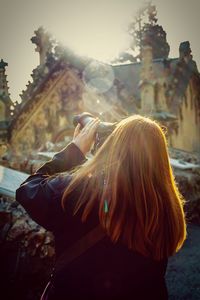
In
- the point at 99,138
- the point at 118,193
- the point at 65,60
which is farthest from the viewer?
the point at 65,60

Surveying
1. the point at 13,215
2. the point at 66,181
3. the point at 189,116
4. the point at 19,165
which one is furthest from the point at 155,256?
the point at 189,116

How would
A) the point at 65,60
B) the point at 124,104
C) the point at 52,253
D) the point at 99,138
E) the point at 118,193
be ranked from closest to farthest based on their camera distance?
the point at 118,193, the point at 99,138, the point at 52,253, the point at 124,104, the point at 65,60

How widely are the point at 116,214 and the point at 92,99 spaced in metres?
11.9

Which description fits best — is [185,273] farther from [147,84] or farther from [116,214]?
[147,84]

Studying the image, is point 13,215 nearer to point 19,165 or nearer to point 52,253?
point 52,253

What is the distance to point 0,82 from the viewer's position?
15.7 meters

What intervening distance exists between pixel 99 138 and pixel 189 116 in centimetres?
1436

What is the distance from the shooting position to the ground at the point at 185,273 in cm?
390

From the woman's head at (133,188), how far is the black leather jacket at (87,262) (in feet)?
0.20

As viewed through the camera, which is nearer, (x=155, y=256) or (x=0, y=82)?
(x=155, y=256)

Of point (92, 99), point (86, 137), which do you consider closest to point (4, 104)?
point (92, 99)

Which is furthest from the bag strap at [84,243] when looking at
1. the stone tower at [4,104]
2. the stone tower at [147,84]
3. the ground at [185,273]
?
the stone tower at [4,104]

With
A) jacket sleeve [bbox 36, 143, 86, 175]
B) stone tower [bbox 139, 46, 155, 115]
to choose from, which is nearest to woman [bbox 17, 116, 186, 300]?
jacket sleeve [bbox 36, 143, 86, 175]

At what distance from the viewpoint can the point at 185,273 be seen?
4379mm
